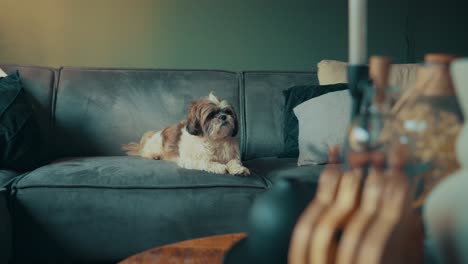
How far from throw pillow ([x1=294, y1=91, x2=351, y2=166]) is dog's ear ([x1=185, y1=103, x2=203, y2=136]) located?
18.3 inches

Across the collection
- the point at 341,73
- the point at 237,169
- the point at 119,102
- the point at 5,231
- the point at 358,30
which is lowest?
the point at 5,231

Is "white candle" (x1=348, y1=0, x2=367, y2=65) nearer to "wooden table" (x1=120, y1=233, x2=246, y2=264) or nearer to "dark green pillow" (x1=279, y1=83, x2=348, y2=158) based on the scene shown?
"wooden table" (x1=120, y1=233, x2=246, y2=264)

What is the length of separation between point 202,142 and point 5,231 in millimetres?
942

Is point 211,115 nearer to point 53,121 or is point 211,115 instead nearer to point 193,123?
point 193,123

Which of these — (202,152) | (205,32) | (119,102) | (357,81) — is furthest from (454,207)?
(205,32)

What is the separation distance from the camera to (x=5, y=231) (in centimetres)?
204

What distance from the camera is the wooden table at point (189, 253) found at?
126 cm

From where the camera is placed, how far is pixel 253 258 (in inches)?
43.2

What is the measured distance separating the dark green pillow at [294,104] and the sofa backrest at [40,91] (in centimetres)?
115

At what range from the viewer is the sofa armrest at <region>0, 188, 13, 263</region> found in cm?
202

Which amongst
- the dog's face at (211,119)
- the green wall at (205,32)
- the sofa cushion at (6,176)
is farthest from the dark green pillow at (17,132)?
the green wall at (205,32)

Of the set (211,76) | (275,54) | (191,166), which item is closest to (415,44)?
(275,54)

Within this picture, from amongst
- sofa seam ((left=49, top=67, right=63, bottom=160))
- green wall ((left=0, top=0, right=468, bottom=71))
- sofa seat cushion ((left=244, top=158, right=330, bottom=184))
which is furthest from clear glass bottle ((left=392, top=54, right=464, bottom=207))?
green wall ((left=0, top=0, right=468, bottom=71))

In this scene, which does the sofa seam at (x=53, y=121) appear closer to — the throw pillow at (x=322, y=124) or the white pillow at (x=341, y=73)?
the throw pillow at (x=322, y=124)
